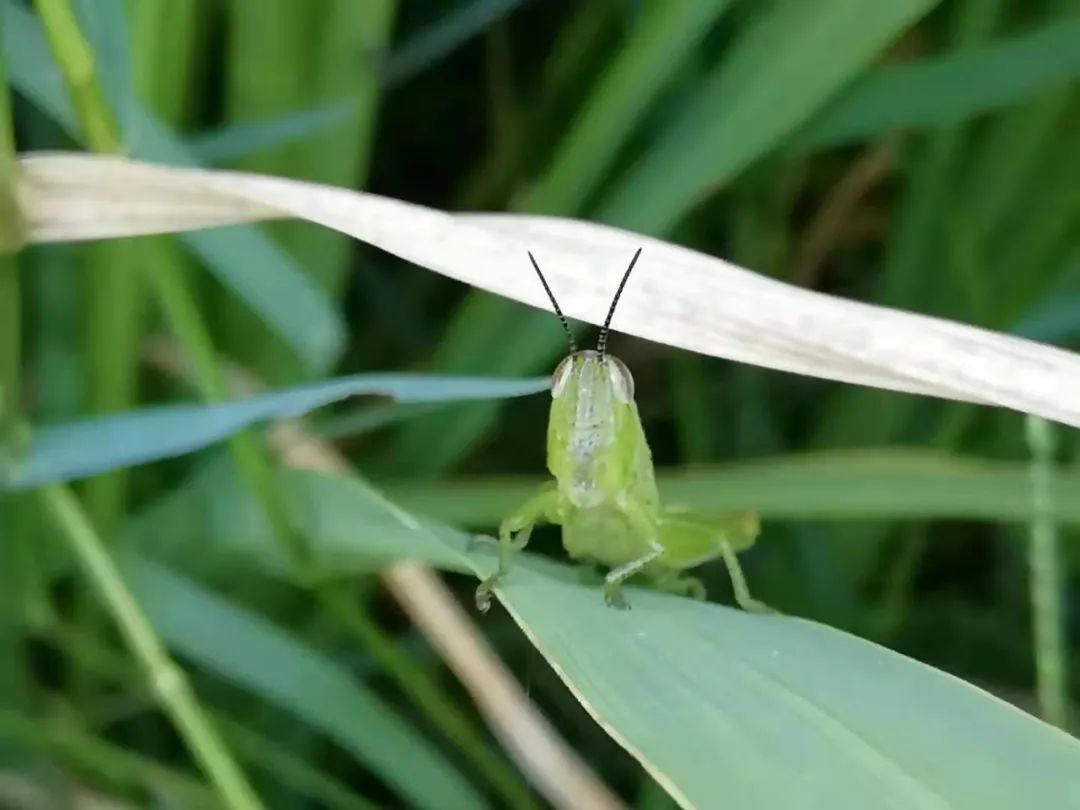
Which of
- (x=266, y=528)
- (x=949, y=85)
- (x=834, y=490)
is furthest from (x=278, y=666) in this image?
(x=949, y=85)

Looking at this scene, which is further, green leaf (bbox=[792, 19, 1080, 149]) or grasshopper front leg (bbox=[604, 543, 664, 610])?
green leaf (bbox=[792, 19, 1080, 149])

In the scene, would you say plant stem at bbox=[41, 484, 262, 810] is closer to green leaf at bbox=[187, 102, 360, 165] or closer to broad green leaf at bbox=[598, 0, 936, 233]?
green leaf at bbox=[187, 102, 360, 165]

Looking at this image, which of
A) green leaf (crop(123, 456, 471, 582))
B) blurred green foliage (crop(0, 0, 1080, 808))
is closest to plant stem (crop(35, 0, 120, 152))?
blurred green foliage (crop(0, 0, 1080, 808))

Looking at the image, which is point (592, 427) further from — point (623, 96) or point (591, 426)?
point (623, 96)

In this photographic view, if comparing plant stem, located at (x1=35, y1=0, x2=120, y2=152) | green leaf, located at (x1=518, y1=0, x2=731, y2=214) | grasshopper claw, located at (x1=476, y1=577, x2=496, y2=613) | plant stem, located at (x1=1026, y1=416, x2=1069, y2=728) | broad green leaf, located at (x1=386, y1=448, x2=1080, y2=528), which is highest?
green leaf, located at (x1=518, y1=0, x2=731, y2=214)

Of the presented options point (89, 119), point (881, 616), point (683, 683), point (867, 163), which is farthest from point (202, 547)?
point (867, 163)

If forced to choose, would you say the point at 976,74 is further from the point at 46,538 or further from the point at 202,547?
the point at 46,538

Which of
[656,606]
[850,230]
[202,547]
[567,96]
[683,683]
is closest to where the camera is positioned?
[683,683]
